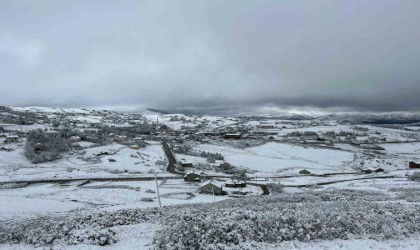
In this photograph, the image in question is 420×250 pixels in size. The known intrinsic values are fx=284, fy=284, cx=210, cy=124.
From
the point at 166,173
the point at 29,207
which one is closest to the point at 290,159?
the point at 166,173

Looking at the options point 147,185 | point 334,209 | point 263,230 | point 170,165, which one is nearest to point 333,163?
point 170,165

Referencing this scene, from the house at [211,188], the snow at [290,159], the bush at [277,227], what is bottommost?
the snow at [290,159]

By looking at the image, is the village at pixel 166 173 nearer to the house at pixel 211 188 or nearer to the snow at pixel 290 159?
the house at pixel 211 188

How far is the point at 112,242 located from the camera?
51.0 ft

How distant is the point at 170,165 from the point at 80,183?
23469mm

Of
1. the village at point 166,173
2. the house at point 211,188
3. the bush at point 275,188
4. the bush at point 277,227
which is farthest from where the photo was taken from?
the bush at point 275,188

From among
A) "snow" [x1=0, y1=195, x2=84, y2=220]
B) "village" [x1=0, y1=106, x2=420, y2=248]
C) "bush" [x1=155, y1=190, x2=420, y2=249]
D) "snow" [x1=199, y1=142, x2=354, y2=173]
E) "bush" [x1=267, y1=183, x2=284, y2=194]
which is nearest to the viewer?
"bush" [x1=155, y1=190, x2=420, y2=249]

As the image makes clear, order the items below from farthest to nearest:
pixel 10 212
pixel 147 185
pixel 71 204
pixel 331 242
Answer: pixel 147 185 → pixel 71 204 → pixel 10 212 → pixel 331 242

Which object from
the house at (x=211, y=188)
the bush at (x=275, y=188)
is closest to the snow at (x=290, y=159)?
the bush at (x=275, y=188)

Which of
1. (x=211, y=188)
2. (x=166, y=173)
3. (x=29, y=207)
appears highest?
(x=29, y=207)

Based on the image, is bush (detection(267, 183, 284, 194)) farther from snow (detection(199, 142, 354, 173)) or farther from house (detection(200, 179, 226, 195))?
snow (detection(199, 142, 354, 173))

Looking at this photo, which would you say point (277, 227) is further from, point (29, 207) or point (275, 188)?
point (275, 188)

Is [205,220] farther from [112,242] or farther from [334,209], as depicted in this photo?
[334,209]

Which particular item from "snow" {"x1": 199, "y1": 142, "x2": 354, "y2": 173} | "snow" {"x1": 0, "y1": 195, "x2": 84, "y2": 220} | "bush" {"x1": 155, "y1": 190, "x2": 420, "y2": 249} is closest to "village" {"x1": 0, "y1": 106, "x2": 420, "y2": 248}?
"snow" {"x1": 0, "y1": 195, "x2": 84, "y2": 220}
